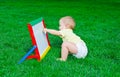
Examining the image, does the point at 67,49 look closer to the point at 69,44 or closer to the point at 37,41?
the point at 69,44

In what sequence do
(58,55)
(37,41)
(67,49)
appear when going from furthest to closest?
(58,55) < (67,49) < (37,41)

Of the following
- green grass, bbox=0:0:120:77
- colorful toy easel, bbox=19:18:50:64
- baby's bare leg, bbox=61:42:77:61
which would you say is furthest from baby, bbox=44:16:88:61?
colorful toy easel, bbox=19:18:50:64

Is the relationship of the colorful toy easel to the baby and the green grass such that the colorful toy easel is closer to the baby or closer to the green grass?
the green grass

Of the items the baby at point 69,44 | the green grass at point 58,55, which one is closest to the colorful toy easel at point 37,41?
the green grass at point 58,55

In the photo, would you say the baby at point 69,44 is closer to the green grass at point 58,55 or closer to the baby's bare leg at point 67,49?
the baby's bare leg at point 67,49

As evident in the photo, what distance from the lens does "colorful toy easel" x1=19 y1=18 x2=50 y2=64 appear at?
222 inches

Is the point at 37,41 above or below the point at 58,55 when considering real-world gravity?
above

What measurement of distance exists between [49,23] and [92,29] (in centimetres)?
153

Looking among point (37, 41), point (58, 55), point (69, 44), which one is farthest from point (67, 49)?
point (37, 41)

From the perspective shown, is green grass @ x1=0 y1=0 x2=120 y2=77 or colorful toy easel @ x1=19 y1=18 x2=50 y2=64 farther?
colorful toy easel @ x1=19 y1=18 x2=50 y2=64

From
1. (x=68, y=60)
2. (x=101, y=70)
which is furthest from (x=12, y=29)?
(x=101, y=70)

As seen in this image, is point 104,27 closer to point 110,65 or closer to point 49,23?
point 49,23

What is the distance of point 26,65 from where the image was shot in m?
5.48

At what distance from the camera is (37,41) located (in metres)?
5.82
